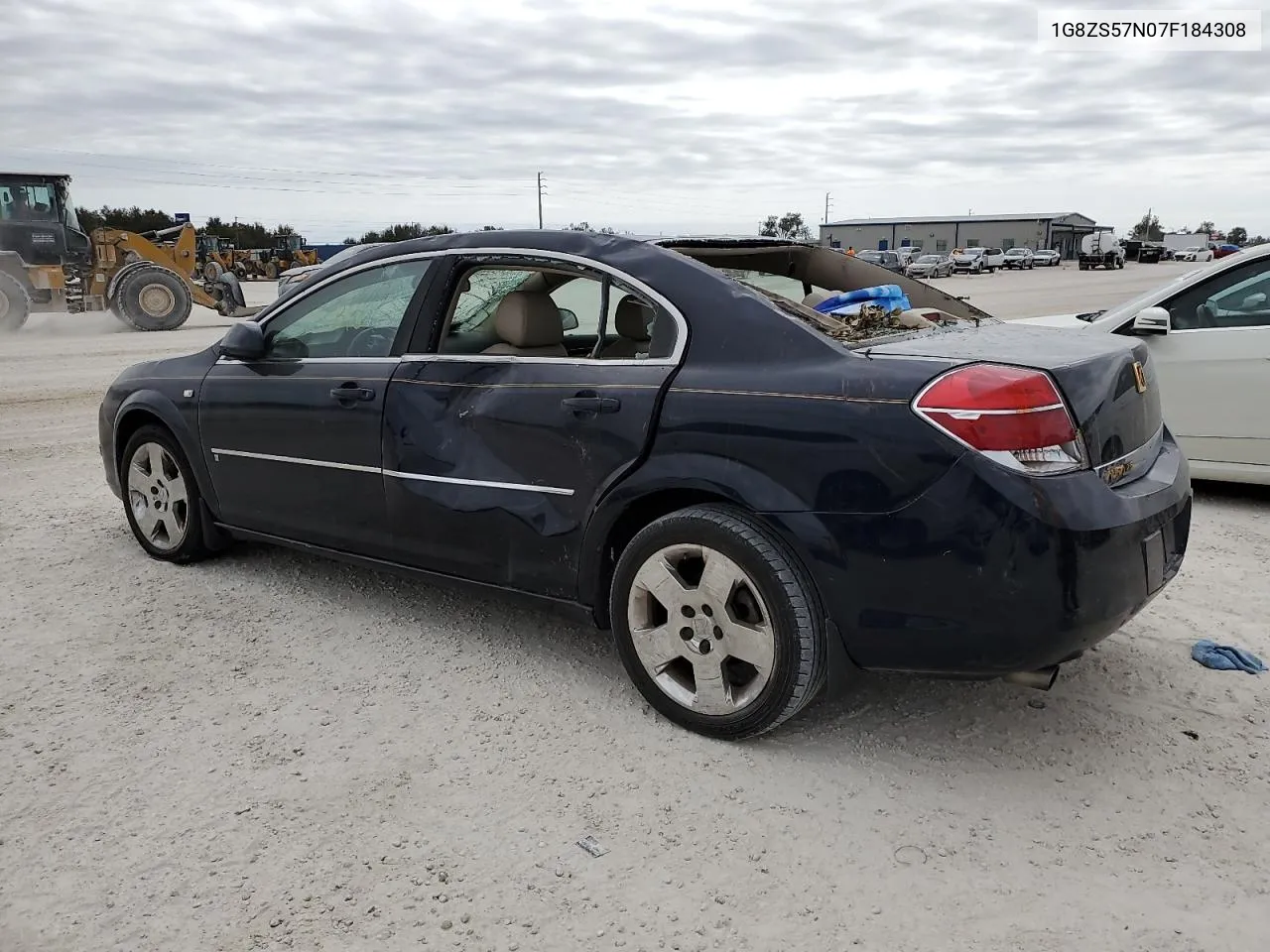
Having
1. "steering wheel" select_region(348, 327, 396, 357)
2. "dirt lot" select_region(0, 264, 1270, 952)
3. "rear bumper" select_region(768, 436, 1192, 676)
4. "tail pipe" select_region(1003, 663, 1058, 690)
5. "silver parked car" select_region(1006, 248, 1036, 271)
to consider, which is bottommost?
"dirt lot" select_region(0, 264, 1270, 952)

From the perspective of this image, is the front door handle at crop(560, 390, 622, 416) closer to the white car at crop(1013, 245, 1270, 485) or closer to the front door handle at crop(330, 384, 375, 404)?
the front door handle at crop(330, 384, 375, 404)

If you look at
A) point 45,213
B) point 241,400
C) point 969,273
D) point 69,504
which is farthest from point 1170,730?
point 969,273

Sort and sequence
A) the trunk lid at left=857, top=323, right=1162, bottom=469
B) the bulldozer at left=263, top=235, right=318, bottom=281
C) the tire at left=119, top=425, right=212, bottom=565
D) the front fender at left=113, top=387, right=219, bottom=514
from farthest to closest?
1. the bulldozer at left=263, top=235, right=318, bottom=281
2. the tire at left=119, top=425, right=212, bottom=565
3. the front fender at left=113, top=387, right=219, bottom=514
4. the trunk lid at left=857, top=323, right=1162, bottom=469

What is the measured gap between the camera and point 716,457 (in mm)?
3012

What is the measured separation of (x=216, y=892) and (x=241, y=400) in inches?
95.2

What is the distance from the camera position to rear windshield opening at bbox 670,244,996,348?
328 cm

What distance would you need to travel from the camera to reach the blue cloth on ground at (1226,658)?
365cm

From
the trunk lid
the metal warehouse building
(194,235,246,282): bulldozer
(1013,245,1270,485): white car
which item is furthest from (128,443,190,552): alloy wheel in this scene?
the metal warehouse building

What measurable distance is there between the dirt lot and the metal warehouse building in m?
103

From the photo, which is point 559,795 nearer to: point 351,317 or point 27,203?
point 351,317

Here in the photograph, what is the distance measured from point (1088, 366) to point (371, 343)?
257cm

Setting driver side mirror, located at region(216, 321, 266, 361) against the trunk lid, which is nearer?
the trunk lid

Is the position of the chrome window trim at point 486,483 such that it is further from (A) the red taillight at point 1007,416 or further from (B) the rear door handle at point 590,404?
(A) the red taillight at point 1007,416

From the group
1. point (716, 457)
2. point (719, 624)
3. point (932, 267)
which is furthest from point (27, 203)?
point (932, 267)
